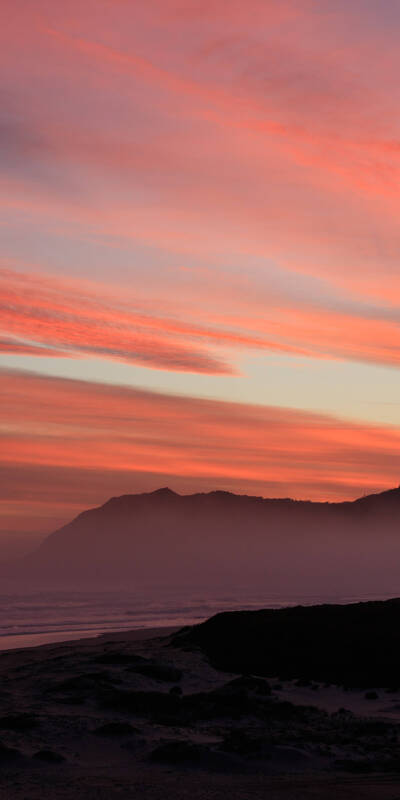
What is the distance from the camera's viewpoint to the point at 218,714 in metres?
22.3

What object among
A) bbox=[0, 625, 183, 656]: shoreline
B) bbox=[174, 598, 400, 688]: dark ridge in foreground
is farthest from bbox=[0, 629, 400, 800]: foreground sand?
bbox=[0, 625, 183, 656]: shoreline

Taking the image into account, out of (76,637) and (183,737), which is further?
(76,637)

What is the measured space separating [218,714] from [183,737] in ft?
9.10

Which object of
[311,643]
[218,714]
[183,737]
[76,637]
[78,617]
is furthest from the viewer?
[78,617]

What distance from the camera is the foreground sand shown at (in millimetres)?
15852

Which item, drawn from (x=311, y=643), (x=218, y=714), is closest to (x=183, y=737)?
(x=218, y=714)

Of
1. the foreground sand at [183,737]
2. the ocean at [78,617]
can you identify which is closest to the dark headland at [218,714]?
the foreground sand at [183,737]

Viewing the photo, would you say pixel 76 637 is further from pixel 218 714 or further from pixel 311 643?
pixel 218 714

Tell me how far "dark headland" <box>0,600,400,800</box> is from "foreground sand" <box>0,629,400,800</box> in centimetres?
4

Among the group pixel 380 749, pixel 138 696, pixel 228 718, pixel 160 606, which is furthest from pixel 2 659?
pixel 160 606

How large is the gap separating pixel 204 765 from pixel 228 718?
4.61 meters

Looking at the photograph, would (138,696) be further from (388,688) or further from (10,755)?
(388,688)

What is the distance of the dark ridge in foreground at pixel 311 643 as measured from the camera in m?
30.0

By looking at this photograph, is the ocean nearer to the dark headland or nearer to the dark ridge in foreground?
the dark ridge in foreground
